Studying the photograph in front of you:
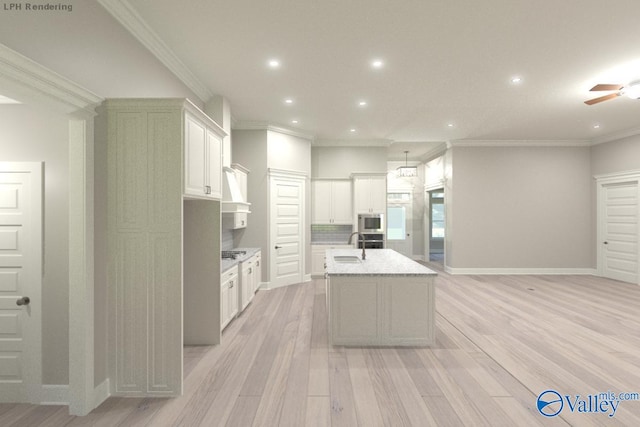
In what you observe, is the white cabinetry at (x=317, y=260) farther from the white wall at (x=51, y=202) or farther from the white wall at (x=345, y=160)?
the white wall at (x=51, y=202)

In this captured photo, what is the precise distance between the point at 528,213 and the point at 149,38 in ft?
26.9

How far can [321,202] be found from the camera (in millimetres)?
7348

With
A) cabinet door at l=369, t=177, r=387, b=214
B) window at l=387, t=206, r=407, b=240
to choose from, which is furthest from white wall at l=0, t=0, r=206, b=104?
window at l=387, t=206, r=407, b=240

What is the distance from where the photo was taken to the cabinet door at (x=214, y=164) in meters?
3.01

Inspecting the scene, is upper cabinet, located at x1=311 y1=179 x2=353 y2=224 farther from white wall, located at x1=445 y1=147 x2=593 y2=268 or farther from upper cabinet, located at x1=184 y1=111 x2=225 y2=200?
upper cabinet, located at x1=184 y1=111 x2=225 y2=200

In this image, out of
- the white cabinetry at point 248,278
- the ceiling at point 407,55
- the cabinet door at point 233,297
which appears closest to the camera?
the ceiling at point 407,55

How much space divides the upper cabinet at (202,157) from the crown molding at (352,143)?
14.2ft

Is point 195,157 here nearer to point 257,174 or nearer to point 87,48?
point 87,48

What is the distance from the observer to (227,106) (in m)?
4.95

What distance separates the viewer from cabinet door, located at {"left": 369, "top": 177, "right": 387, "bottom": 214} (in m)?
7.29

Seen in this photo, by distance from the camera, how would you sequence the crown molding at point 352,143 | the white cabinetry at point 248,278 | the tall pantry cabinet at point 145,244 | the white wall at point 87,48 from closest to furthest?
the white wall at point 87,48, the tall pantry cabinet at point 145,244, the white cabinetry at point 248,278, the crown molding at point 352,143

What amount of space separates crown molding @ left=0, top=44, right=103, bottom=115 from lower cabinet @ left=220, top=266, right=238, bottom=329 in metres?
2.13

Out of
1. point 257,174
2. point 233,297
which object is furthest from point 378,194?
point 233,297

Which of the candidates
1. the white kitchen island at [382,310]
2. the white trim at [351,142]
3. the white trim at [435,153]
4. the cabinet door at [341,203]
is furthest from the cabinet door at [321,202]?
the white kitchen island at [382,310]
